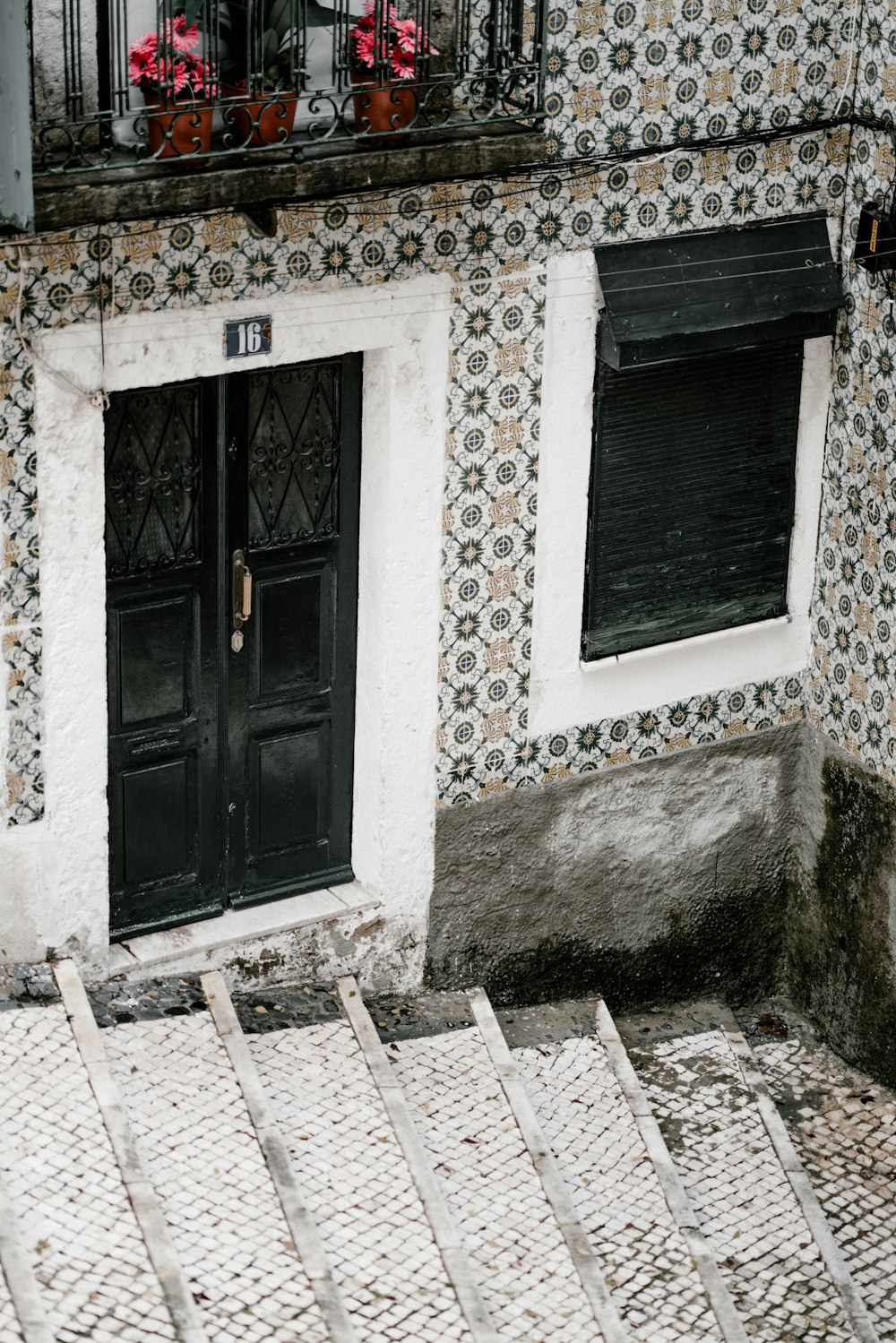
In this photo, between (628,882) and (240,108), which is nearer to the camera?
(240,108)

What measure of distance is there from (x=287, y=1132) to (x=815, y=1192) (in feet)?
7.93

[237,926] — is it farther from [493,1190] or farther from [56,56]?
[56,56]

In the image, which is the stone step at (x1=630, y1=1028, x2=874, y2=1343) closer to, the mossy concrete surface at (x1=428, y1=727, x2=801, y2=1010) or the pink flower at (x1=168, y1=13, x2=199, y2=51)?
the mossy concrete surface at (x1=428, y1=727, x2=801, y2=1010)

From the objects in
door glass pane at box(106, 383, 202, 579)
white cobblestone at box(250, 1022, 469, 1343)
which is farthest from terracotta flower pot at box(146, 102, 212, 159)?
white cobblestone at box(250, 1022, 469, 1343)

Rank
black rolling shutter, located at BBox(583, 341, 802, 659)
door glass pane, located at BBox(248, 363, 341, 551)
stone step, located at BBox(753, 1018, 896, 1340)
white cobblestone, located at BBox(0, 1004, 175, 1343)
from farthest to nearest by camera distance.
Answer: black rolling shutter, located at BBox(583, 341, 802, 659) < stone step, located at BBox(753, 1018, 896, 1340) < door glass pane, located at BBox(248, 363, 341, 551) < white cobblestone, located at BBox(0, 1004, 175, 1343)

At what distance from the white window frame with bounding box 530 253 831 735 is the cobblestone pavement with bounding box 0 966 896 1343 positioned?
57.0 inches

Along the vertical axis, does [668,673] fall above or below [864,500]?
below

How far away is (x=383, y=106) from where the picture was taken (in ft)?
23.0

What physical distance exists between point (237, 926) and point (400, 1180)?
143cm

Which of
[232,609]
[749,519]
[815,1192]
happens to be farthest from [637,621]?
[815,1192]

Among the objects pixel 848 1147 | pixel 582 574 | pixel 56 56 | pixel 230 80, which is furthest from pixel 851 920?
pixel 56 56

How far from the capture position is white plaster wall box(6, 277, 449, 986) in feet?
23.8

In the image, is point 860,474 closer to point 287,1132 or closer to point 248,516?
point 248,516

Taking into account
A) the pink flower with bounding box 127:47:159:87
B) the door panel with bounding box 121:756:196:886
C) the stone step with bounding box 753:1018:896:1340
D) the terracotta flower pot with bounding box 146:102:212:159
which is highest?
the pink flower with bounding box 127:47:159:87
